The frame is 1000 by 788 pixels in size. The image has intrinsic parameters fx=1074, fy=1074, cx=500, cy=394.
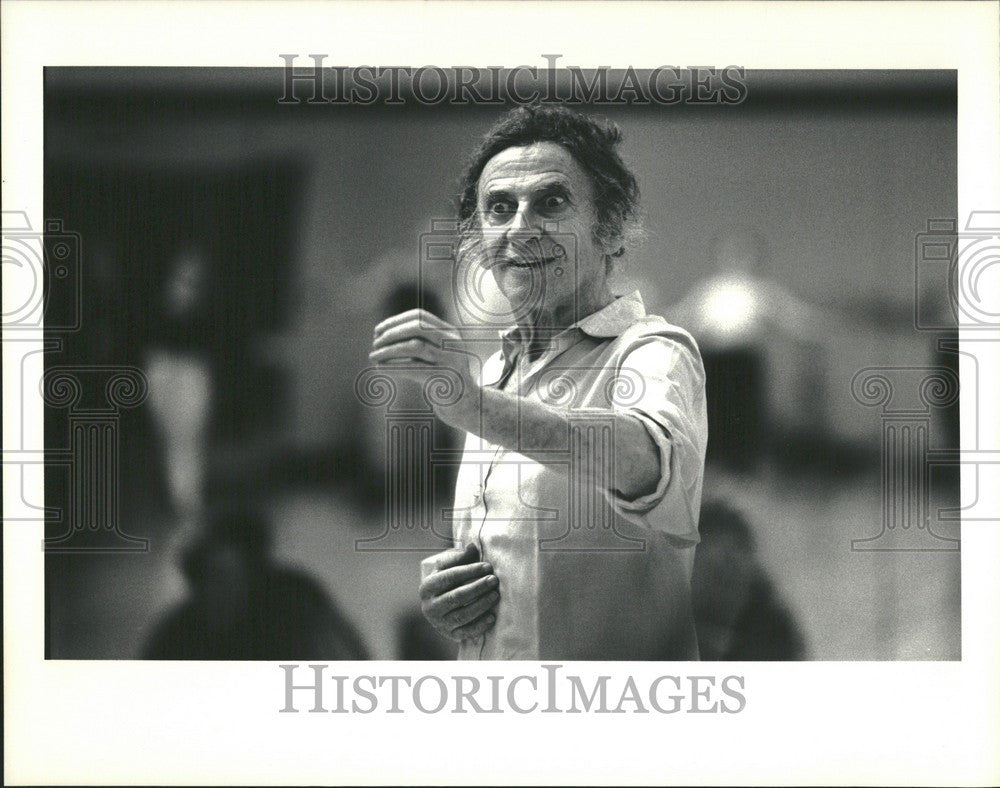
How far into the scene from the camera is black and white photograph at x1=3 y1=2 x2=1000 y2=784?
11.6 ft

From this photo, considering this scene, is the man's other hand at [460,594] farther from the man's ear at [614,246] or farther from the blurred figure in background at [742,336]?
the man's ear at [614,246]

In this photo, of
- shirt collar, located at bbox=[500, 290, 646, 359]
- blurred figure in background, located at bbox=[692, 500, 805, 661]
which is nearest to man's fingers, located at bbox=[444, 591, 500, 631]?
blurred figure in background, located at bbox=[692, 500, 805, 661]

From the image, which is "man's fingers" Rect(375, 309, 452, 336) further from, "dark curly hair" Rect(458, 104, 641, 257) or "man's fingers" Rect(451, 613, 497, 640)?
"man's fingers" Rect(451, 613, 497, 640)

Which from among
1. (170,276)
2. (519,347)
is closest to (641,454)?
(519,347)

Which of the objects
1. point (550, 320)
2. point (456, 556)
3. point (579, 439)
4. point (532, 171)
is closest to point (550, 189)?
point (532, 171)

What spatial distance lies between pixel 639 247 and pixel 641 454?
71 cm

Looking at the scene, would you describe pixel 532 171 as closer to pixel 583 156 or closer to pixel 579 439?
pixel 583 156

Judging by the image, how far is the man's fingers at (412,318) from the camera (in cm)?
345

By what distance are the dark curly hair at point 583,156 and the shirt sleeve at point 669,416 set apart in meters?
0.37

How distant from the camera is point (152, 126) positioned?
3.61 m

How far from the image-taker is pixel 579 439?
11.0ft

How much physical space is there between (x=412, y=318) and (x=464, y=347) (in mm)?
194

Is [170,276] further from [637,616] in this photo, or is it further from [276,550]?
[637,616]

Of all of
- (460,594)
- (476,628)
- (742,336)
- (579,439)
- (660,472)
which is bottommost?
(476,628)
